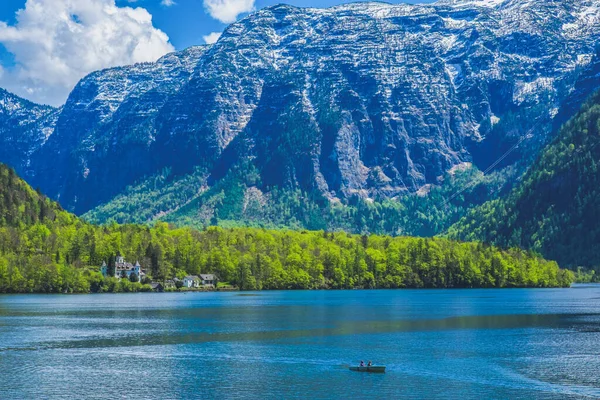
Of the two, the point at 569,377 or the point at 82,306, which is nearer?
the point at 569,377

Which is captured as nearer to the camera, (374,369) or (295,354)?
(374,369)

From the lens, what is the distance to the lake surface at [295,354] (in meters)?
88.3

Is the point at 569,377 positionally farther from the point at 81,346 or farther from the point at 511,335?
the point at 81,346

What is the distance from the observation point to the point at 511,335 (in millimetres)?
133250

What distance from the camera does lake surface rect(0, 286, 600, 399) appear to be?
88312mm

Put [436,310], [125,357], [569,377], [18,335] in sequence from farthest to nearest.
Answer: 1. [436,310]
2. [18,335]
3. [125,357]
4. [569,377]

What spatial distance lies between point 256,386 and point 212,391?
481 centimetres

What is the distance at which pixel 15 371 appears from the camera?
97.6 m

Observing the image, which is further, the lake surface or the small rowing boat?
the small rowing boat

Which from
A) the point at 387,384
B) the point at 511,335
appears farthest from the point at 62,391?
the point at 511,335

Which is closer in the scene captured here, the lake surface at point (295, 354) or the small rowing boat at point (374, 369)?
the lake surface at point (295, 354)

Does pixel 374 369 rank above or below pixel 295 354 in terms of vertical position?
below

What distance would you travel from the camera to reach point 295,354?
112 m

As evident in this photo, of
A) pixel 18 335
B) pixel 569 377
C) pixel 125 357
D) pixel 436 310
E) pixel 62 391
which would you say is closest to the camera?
pixel 62 391
